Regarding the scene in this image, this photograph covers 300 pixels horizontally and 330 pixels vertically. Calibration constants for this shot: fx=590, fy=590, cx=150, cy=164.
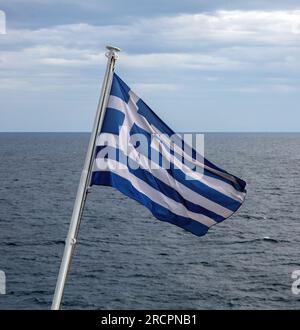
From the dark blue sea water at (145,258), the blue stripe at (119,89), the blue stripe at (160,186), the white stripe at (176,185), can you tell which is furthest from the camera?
the dark blue sea water at (145,258)

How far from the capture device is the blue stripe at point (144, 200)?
9.95 meters

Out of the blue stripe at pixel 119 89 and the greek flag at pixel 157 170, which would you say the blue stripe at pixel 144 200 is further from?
the blue stripe at pixel 119 89

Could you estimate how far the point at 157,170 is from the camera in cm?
1025

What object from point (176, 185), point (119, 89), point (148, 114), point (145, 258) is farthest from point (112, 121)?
point (145, 258)

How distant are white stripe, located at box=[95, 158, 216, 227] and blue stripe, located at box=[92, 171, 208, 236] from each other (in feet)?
0.18

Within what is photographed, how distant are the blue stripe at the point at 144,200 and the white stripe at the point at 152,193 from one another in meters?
0.05

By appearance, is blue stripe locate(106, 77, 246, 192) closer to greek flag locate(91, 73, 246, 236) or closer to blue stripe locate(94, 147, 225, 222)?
greek flag locate(91, 73, 246, 236)

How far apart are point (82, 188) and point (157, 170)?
1.66 meters

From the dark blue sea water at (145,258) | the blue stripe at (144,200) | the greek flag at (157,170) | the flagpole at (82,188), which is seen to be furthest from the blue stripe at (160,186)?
the dark blue sea water at (145,258)

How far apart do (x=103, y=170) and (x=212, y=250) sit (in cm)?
4709

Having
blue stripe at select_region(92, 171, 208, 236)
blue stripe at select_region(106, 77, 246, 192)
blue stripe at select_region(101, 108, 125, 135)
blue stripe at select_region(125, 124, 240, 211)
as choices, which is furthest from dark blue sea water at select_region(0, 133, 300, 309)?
blue stripe at select_region(101, 108, 125, 135)

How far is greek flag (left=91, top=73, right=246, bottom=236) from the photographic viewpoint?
9922mm

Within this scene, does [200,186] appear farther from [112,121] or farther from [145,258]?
[145,258]
